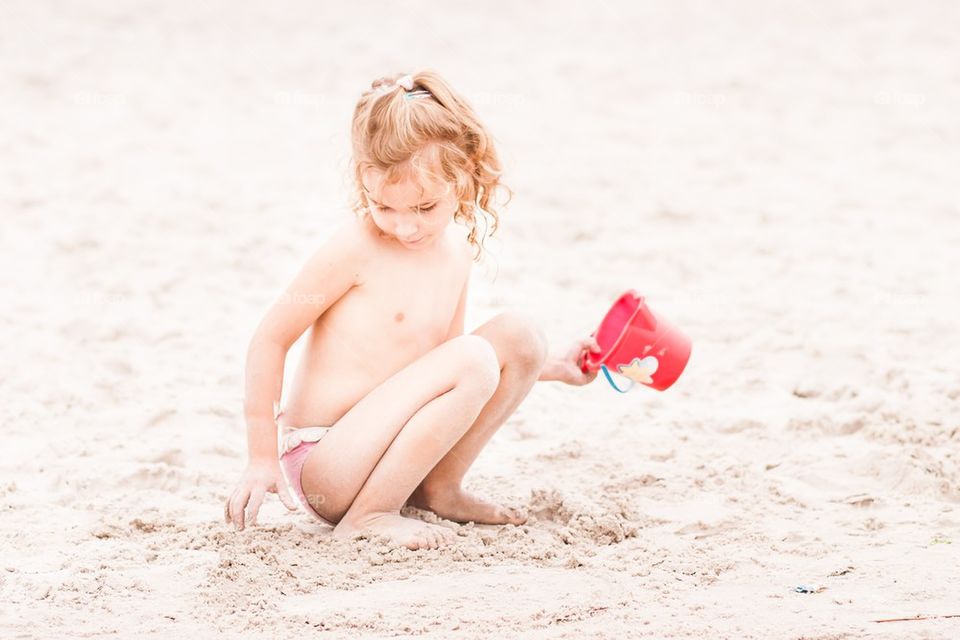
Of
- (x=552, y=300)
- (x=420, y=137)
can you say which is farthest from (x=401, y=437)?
(x=552, y=300)

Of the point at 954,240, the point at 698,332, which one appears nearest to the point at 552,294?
the point at 698,332

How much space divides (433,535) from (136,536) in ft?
2.04

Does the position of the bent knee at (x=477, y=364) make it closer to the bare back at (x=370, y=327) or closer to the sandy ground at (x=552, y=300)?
the bare back at (x=370, y=327)

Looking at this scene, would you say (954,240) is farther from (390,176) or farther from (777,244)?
(390,176)

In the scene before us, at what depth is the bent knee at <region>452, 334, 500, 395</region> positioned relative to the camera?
101 inches

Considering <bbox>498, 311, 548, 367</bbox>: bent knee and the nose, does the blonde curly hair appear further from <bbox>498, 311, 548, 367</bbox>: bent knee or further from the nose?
<bbox>498, 311, 548, 367</bbox>: bent knee

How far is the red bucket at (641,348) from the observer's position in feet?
9.31

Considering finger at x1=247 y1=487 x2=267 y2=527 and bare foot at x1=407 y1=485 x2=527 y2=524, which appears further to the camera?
bare foot at x1=407 y1=485 x2=527 y2=524

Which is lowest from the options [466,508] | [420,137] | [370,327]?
[466,508]

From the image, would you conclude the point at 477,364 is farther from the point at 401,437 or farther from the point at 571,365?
the point at 571,365

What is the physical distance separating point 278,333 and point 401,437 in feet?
1.05

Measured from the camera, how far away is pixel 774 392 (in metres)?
3.55

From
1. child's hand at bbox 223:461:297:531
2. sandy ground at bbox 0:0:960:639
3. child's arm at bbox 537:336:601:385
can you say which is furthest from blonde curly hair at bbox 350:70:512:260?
sandy ground at bbox 0:0:960:639

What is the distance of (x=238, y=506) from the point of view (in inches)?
97.0
